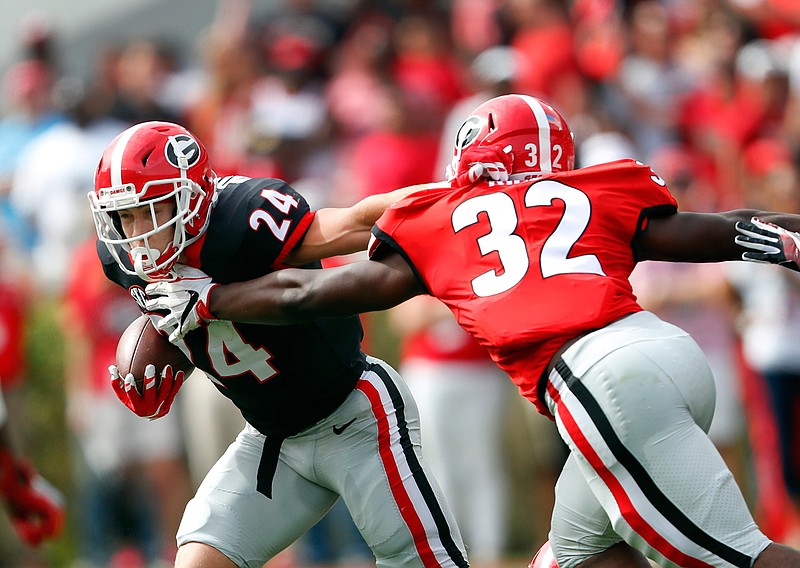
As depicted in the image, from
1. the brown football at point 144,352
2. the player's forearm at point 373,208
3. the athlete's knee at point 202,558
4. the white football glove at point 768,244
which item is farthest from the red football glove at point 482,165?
the athlete's knee at point 202,558

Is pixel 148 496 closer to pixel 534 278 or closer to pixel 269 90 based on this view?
pixel 269 90

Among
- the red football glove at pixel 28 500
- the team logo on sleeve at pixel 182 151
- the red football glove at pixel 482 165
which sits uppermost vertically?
the team logo on sleeve at pixel 182 151

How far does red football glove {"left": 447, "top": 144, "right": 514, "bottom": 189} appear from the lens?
386cm

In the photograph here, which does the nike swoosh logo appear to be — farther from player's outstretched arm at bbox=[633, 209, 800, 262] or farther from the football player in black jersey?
player's outstretched arm at bbox=[633, 209, 800, 262]

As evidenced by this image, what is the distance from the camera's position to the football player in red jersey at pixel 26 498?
208 inches

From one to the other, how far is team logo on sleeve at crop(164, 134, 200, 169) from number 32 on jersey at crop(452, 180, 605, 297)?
932 millimetres

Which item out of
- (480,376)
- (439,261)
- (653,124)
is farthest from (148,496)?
(439,261)

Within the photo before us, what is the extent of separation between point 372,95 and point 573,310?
18.0 ft

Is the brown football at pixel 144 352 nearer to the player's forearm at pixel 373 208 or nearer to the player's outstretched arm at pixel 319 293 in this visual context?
the player's outstretched arm at pixel 319 293

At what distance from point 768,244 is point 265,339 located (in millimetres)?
1577

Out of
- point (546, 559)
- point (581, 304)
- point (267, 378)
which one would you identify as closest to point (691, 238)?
point (581, 304)

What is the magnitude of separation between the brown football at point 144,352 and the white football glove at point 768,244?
1819 millimetres

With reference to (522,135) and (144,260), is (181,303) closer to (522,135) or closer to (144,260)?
(144,260)

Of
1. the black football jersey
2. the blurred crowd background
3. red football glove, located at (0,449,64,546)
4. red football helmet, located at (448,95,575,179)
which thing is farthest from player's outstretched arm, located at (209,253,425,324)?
the blurred crowd background
